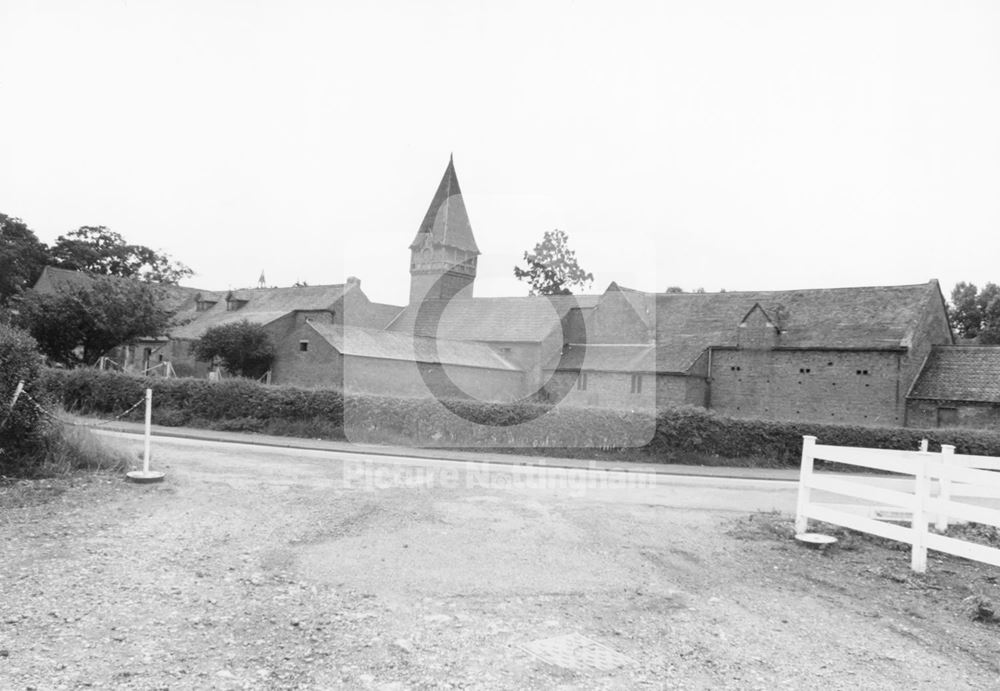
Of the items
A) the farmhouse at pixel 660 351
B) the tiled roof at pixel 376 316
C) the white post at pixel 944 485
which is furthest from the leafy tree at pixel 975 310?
the white post at pixel 944 485

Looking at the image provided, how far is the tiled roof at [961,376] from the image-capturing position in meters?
34.1

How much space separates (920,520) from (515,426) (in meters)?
15.1

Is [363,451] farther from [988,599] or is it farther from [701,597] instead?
[988,599]

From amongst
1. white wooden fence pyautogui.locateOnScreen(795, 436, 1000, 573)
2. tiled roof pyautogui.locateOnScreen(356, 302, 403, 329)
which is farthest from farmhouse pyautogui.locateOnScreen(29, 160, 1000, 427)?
white wooden fence pyautogui.locateOnScreen(795, 436, 1000, 573)

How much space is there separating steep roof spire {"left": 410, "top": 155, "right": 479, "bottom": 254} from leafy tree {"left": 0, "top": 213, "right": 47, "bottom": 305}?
39549mm

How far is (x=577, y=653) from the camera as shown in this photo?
5.40 m

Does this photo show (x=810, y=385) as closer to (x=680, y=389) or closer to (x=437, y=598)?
(x=680, y=389)

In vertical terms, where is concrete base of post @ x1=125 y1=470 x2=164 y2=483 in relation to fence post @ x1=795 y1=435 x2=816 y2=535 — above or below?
below

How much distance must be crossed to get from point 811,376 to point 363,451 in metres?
27.7

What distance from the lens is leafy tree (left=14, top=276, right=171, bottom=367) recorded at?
38906 millimetres

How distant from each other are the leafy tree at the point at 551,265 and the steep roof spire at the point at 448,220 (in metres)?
19.6

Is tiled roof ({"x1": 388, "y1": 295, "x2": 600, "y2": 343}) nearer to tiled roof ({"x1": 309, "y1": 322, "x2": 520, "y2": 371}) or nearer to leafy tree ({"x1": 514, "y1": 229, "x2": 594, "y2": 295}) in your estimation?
tiled roof ({"x1": 309, "y1": 322, "x2": 520, "y2": 371})

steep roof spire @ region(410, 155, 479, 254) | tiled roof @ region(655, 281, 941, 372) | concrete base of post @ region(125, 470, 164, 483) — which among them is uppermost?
steep roof spire @ region(410, 155, 479, 254)

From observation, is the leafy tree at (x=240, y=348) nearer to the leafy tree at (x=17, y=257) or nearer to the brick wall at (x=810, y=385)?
the brick wall at (x=810, y=385)
